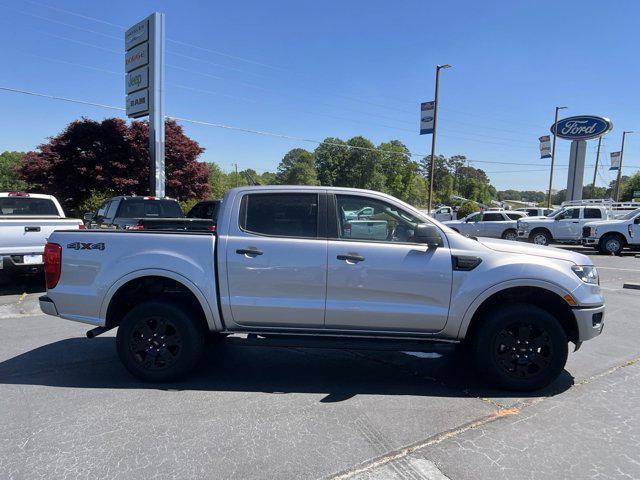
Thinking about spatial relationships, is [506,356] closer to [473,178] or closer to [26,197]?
[26,197]

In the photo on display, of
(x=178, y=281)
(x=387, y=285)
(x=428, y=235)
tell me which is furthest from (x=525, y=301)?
(x=178, y=281)

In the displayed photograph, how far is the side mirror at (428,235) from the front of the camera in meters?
4.13

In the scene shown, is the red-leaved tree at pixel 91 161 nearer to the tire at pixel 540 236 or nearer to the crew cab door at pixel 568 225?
the tire at pixel 540 236

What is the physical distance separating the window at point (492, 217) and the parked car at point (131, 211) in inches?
665

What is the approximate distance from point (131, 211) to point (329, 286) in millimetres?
8525

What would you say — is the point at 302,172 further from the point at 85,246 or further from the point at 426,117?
the point at 85,246

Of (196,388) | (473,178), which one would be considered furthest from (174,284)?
(473,178)

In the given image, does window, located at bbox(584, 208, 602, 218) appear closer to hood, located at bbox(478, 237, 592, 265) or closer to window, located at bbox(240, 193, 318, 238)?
hood, located at bbox(478, 237, 592, 265)

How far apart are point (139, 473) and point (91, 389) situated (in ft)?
5.54

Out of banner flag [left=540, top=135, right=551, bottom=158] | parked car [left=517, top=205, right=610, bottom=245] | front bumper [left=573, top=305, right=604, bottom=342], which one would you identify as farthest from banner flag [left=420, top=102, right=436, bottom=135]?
front bumper [left=573, top=305, right=604, bottom=342]

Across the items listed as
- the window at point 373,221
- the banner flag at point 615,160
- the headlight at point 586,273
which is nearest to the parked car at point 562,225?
the headlight at point 586,273

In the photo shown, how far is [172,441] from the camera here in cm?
332

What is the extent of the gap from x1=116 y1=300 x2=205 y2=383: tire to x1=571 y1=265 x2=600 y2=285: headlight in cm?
361

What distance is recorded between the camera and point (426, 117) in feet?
92.3
